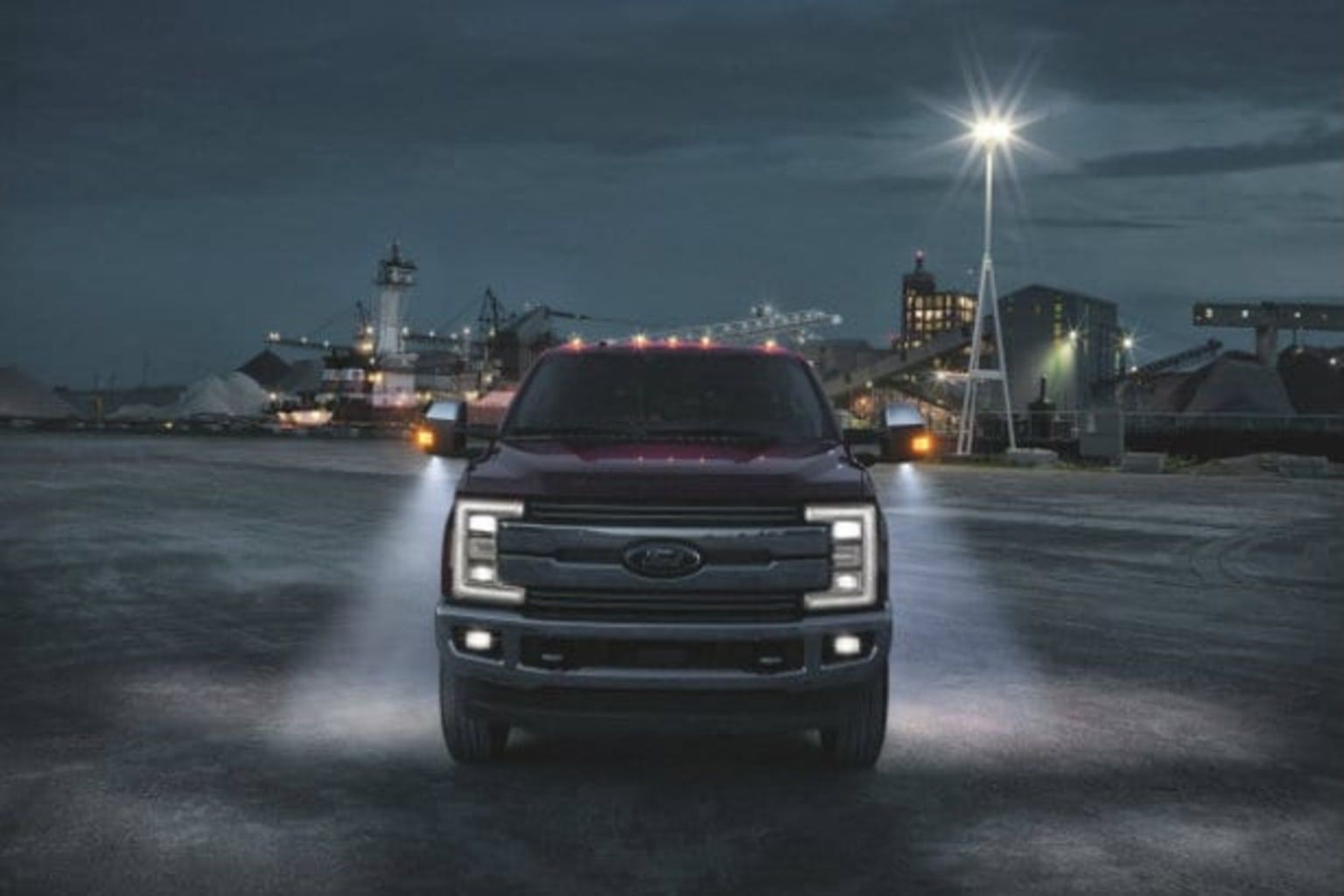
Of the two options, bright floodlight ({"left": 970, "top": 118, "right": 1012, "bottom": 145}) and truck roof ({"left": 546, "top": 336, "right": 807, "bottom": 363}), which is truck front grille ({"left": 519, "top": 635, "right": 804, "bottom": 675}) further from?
bright floodlight ({"left": 970, "top": 118, "right": 1012, "bottom": 145})

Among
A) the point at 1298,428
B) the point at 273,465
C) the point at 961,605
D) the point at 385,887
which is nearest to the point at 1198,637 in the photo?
the point at 961,605

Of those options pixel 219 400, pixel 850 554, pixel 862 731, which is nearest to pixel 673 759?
pixel 862 731

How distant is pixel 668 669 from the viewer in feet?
18.3

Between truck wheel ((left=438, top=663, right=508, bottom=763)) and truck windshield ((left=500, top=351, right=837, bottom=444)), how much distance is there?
1461mm

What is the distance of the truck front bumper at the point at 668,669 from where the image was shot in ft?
18.3

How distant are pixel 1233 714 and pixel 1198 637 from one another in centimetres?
280

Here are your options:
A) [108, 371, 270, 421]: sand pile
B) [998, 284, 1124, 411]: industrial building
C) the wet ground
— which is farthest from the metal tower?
the wet ground

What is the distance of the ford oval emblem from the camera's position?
561cm

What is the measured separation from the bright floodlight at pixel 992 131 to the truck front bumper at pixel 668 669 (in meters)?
39.6

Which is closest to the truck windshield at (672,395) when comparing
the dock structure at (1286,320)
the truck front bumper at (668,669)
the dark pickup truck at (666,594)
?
the dark pickup truck at (666,594)

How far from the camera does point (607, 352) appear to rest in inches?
299

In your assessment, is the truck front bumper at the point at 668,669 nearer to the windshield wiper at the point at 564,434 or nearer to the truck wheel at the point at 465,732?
the truck wheel at the point at 465,732

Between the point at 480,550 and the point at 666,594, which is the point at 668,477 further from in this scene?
the point at 480,550

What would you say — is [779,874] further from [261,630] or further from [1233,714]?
[261,630]
